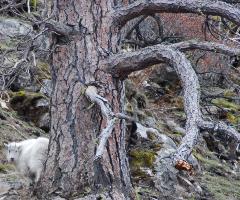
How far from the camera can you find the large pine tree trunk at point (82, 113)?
597 cm

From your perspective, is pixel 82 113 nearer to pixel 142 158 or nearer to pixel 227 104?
pixel 142 158

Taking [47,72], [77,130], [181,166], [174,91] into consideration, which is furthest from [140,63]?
[174,91]

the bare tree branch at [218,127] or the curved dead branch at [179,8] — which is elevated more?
the curved dead branch at [179,8]

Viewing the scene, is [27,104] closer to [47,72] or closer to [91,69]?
[47,72]

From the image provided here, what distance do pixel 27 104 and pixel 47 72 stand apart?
5.92 ft

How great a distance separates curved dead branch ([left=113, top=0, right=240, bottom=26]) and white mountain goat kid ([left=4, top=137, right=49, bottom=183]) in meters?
2.15

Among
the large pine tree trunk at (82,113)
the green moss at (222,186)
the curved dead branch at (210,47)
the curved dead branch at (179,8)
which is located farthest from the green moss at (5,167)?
the curved dead branch at (210,47)

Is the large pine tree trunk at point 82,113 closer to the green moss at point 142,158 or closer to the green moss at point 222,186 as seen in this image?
the green moss at point 142,158

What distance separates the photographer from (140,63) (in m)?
5.82

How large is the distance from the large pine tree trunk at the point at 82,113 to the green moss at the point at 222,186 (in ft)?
13.2

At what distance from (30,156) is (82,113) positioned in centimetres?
175

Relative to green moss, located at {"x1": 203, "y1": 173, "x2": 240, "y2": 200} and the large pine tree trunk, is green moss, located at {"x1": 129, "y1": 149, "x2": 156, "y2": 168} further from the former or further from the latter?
the large pine tree trunk

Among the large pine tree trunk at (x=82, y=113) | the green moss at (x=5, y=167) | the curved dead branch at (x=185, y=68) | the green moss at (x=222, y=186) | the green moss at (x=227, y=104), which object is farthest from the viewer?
the green moss at (x=227, y=104)

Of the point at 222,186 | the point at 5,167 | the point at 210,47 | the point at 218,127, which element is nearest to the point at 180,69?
the point at 210,47
